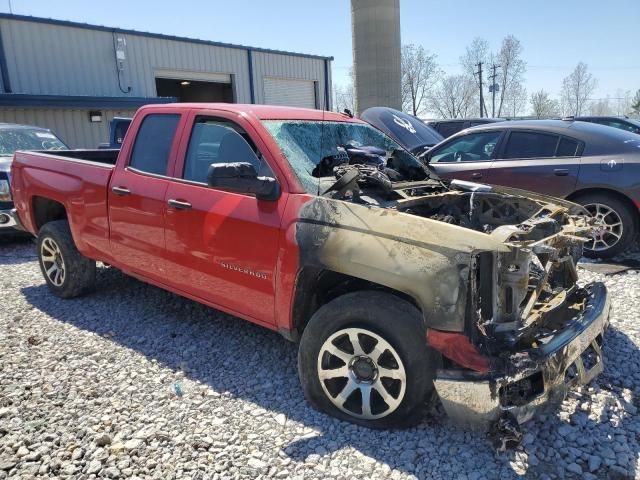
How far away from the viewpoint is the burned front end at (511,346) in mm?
2477

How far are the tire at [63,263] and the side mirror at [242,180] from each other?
2.56m

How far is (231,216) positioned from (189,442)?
142cm

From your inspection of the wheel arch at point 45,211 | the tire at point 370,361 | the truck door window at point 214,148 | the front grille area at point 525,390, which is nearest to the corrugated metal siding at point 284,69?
the wheel arch at point 45,211

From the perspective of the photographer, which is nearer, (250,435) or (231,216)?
(250,435)

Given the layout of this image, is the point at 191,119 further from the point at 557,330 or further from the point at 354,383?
the point at 557,330

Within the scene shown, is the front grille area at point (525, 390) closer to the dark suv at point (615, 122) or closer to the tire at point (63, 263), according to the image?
the tire at point (63, 263)

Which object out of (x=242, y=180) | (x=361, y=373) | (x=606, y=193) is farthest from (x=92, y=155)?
(x=606, y=193)

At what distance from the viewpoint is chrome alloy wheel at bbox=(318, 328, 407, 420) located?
111 inches

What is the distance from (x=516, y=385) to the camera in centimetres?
258

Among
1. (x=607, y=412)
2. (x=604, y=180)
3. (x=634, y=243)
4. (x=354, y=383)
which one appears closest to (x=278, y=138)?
(x=354, y=383)

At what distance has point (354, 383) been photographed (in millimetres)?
2941

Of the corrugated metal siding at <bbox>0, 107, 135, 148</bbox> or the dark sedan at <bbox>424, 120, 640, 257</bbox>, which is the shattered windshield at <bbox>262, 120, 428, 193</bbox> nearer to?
the dark sedan at <bbox>424, 120, 640, 257</bbox>

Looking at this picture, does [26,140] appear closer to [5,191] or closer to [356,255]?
[5,191]

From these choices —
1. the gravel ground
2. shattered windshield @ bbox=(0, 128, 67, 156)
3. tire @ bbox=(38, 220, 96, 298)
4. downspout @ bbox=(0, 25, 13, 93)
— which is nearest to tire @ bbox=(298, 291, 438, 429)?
the gravel ground
